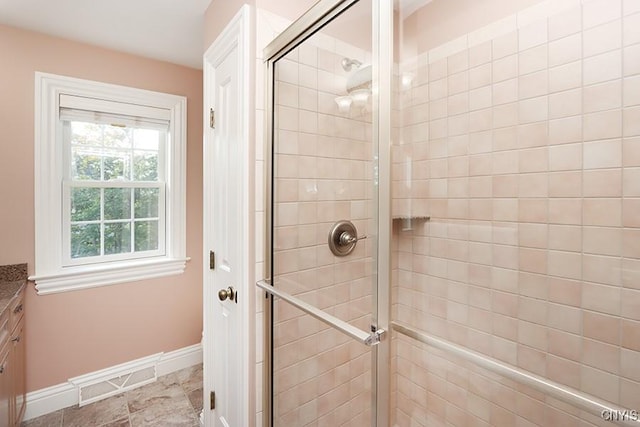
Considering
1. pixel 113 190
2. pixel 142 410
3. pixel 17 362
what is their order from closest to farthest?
pixel 17 362, pixel 142 410, pixel 113 190

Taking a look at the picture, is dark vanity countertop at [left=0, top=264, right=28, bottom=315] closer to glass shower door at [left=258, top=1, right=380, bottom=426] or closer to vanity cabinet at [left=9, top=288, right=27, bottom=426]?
vanity cabinet at [left=9, top=288, right=27, bottom=426]

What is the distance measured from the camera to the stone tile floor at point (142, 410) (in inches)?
75.7

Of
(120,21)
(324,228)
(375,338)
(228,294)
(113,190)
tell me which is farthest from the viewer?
(113,190)

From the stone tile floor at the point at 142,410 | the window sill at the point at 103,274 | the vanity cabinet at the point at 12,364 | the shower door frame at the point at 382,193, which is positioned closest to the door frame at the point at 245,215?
the shower door frame at the point at 382,193

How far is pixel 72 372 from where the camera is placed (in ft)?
7.00

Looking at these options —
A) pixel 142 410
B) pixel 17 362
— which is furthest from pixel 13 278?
pixel 142 410

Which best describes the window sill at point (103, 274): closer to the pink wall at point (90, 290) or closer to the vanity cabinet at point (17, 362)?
the pink wall at point (90, 290)

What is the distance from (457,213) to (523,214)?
0.67ft

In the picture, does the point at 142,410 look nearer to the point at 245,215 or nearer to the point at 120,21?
the point at 245,215

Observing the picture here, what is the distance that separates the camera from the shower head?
3.24 feet

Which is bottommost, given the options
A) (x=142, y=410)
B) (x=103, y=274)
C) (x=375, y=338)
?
(x=142, y=410)

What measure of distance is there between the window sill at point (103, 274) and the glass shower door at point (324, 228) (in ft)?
5.13

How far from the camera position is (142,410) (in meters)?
2.04

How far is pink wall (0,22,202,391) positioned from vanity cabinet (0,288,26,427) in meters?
0.15
